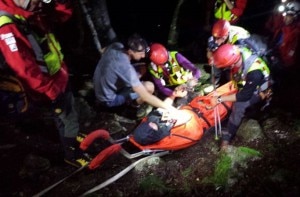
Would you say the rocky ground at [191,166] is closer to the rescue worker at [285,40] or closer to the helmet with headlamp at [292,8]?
the rescue worker at [285,40]

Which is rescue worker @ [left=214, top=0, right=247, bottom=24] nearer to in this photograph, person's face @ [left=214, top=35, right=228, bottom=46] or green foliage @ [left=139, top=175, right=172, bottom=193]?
person's face @ [left=214, top=35, right=228, bottom=46]

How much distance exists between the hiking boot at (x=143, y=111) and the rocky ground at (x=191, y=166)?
2.16 ft

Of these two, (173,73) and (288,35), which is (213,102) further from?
(288,35)

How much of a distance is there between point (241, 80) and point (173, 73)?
62.2 inches

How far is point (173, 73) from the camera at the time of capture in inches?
248

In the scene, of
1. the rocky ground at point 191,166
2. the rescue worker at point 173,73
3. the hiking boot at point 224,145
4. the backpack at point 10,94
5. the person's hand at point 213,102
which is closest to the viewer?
the backpack at point 10,94

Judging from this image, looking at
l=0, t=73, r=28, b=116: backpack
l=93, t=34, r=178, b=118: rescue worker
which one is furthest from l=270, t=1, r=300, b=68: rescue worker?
l=0, t=73, r=28, b=116: backpack

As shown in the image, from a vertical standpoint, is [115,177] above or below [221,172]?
above

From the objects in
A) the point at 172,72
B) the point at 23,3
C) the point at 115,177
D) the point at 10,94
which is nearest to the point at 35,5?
the point at 23,3

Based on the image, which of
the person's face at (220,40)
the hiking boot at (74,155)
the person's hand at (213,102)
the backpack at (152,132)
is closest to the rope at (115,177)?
the backpack at (152,132)

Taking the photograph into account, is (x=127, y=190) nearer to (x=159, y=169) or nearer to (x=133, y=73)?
(x=159, y=169)

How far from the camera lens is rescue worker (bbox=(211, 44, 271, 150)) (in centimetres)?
481

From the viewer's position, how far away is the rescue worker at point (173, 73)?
6214mm

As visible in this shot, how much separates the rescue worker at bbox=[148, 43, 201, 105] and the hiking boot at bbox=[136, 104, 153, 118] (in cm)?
47
